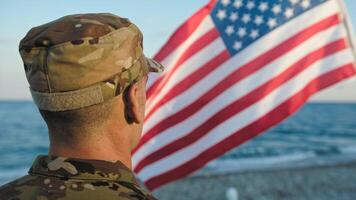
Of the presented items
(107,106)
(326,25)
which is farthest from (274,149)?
(107,106)

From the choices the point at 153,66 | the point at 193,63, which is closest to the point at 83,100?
the point at 153,66

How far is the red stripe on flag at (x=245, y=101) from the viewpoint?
483cm

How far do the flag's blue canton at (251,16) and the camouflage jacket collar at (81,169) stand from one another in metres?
3.45

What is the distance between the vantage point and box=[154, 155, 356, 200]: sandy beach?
14109mm

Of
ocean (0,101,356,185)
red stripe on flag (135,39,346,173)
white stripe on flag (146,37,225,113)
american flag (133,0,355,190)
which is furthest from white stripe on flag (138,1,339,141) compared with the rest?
ocean (0,101,356,185)

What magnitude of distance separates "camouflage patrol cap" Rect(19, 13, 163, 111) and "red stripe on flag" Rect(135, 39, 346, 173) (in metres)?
3.27

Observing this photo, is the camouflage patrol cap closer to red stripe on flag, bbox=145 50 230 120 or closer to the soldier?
the soldier

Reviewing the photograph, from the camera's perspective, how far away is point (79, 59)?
1517 millimetres

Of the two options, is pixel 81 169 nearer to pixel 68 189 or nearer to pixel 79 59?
pixel 68 189

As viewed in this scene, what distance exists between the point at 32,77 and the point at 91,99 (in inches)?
7.6

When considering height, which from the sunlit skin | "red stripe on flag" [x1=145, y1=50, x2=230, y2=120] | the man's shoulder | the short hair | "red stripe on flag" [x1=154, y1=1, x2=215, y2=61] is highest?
the short hair

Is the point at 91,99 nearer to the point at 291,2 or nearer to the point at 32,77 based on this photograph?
the point at 32,77

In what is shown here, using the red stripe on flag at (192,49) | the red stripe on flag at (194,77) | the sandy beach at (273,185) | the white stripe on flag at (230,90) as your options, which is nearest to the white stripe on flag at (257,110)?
the white stripe on flag at (230,90)

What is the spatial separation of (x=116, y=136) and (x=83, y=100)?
16cm
